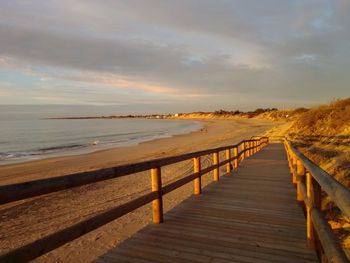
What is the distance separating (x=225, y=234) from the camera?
13.9 ft

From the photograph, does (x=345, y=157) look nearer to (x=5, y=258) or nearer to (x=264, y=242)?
(x=264, y=242)

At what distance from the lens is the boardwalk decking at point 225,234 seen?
3.54 metres

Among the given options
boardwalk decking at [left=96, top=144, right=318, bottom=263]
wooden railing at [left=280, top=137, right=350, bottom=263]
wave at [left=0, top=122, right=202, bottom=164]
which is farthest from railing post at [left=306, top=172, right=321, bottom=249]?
wave at [left=0, top=122, right=202, bottom=164]

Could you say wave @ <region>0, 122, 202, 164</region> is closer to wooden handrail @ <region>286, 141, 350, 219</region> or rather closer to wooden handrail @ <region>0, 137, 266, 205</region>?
wooden handrail @ <region>0, 137, 266, 205</region>

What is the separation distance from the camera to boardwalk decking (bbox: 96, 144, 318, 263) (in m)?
3.54

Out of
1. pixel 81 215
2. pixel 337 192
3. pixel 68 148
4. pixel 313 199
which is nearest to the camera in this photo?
pixel 337 192

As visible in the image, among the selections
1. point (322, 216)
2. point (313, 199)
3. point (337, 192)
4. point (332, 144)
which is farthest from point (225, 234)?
point (332, 144)

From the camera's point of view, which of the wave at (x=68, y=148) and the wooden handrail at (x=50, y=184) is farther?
the wave at (x=68, y=148)

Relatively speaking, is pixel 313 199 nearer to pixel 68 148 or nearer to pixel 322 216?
pixel 322 216

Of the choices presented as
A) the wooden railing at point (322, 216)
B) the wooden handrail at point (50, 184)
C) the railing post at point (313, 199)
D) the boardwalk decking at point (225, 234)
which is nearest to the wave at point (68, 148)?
the boardwalk decking at point (225, 234)

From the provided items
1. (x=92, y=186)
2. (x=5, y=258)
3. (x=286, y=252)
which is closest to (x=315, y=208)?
(x=286, y=252)

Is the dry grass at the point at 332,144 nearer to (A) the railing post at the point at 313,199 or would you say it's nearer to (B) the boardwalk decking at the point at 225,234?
(B) the boardwalk decking at the point at 225,234

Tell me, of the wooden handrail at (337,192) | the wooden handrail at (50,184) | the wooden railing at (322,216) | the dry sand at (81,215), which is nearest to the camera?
the wooden handrail at (337,192)

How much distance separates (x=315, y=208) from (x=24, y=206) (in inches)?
352
